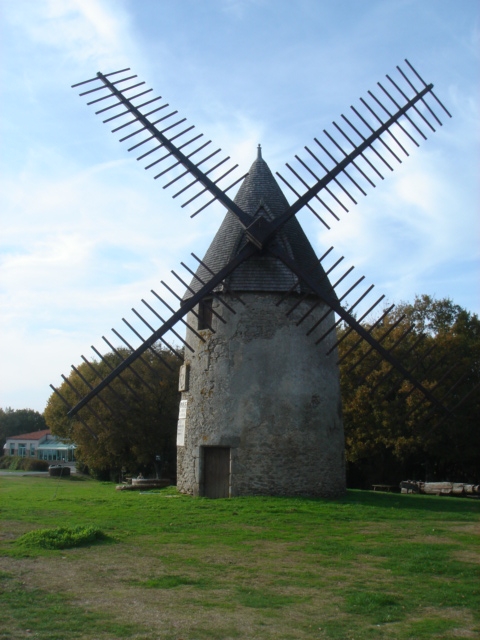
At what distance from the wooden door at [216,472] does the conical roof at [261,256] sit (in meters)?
3.90

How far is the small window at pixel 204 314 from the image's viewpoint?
52.5ft

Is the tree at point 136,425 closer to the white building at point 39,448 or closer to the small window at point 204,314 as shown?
the small window at point 204,314

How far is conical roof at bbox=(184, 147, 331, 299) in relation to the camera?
15.1 metres

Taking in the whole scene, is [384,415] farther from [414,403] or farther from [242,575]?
[242,575]

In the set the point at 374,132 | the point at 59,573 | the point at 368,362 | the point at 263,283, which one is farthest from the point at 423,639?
the point at 368,362

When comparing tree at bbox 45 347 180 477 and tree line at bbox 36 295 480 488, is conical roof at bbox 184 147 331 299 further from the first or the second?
tree at bbox 45 347 180 477

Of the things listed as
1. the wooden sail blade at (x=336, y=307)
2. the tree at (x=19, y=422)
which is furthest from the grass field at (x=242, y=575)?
the tree at (x=19, y=422)

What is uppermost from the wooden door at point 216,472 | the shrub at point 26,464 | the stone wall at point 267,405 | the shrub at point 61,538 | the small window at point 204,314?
the small window at point 204,314

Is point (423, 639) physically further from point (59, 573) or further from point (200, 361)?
point (200, 361)

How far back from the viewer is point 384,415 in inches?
958

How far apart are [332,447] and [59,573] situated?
922 cm

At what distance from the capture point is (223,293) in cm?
1527

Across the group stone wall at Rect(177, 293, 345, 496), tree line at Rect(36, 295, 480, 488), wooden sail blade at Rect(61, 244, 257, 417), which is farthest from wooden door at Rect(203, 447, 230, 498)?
tree line at Rect(36, 295, 480, 488)

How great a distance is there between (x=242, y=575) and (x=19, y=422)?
228ft
